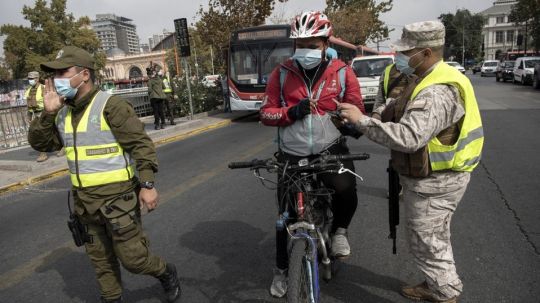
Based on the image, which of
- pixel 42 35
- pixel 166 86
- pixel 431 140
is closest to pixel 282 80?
pixel 431 140

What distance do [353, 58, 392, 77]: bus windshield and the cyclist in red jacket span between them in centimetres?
1230

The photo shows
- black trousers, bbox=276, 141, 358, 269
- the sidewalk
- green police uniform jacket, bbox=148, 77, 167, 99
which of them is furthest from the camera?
green police uniform jacket, bbox=148, 77, 167, 99

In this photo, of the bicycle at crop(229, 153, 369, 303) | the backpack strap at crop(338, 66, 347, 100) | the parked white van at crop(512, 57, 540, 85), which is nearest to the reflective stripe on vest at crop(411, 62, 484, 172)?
the bicycle at crop(229, 153, 369, 303)

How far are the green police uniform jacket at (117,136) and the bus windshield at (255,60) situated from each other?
11.9 metres

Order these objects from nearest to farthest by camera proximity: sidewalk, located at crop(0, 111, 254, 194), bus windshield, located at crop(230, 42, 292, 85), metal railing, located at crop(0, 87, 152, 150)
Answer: sidewalk, located at crop(0, 111, 254, 194)
metal railing, located at crop(0, 87, 152, 150)
bus windshield, located at crop(230, 42, 292, 85)

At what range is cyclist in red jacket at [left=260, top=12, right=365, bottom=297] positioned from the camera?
2.84 m

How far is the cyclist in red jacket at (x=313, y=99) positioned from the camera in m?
2.84

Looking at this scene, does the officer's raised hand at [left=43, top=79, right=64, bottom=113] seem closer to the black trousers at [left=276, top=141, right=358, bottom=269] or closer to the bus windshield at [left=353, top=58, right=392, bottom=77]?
the black trousers at [left=276, top=141, right=358, bottom=269]

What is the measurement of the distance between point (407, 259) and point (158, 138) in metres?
9.14

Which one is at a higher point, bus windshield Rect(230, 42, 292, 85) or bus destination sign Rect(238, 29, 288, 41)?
bus destination sign Rect(238, 29, 288, 41)

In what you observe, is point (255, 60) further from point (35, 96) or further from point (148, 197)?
point (148, 197)

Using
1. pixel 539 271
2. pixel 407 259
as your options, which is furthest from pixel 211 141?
pixel 539 271

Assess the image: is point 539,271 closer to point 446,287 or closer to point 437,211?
point 446,287

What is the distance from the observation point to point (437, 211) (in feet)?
8.38
